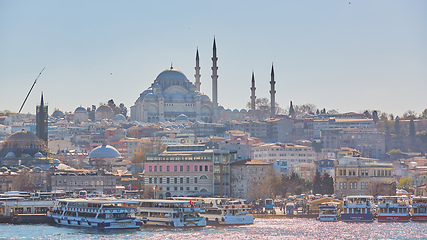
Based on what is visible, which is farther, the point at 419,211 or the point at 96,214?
the point at 419,211

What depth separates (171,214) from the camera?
6700 cm

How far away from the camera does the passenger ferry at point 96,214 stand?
65562mm

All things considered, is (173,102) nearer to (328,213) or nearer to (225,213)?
(328,213)

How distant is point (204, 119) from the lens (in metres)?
193

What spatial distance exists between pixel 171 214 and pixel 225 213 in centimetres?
383

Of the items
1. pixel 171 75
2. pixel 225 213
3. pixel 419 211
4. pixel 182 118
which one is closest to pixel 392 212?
pixel 419 211

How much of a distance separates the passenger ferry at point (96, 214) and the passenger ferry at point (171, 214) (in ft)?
3.15

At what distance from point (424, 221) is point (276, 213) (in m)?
10.8

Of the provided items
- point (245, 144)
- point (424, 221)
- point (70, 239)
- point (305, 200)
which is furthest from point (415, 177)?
point (70, 239)

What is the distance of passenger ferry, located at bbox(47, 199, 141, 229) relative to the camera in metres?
65.6

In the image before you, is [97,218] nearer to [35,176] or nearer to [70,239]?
[70,239]

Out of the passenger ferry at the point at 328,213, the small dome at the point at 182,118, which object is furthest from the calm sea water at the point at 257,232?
the small dome at the point at 182,118

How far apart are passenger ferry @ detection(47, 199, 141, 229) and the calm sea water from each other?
80 centimetres

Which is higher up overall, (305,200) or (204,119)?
(204,119)
